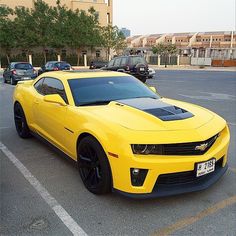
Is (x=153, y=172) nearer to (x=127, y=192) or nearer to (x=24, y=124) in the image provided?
(x=127, y=192)

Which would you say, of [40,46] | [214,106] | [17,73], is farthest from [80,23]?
[214,106]

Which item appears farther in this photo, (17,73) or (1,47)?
(1,47)

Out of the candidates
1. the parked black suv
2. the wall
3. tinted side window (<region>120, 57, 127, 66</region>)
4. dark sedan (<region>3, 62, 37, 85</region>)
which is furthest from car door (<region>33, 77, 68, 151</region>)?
the wall

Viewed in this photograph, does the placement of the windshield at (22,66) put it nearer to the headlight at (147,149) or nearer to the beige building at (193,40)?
the headlight at (147,149)

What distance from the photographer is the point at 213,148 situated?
3584 millimetres

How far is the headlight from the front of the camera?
3230 millimetres

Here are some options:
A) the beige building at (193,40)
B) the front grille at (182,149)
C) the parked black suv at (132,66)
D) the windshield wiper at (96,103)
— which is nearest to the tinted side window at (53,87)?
the windshield wiper at (96,103)

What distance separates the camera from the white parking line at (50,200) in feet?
9.89

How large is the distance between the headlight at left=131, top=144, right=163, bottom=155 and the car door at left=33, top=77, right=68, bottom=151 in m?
1.45

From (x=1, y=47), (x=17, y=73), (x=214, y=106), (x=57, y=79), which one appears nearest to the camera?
(x=57, y=79)

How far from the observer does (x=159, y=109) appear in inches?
155

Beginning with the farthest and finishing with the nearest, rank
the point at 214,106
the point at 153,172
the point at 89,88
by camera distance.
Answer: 1. the point at 214,106
2. the point at 89,88
3. the point at 153,172

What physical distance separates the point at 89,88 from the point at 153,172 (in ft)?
6.38

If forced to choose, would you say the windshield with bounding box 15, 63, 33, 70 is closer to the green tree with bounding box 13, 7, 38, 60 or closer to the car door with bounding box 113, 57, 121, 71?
the car door with bounding box 113, 57, 121, 71
